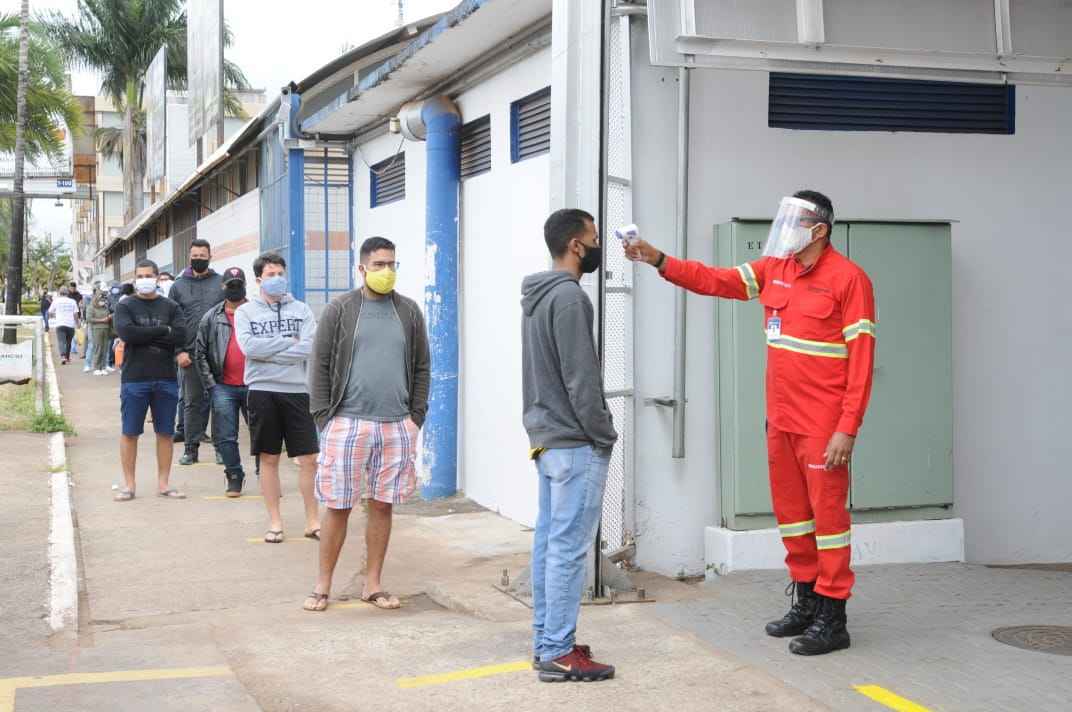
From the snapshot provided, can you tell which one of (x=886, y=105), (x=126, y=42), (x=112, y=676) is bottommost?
(x=112, y=676)

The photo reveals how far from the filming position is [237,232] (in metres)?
19.1

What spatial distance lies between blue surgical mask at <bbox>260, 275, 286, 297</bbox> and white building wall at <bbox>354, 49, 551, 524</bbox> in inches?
65.3

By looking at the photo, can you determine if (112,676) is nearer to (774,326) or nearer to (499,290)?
(774,326)

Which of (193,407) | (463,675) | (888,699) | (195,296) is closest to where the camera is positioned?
(888,699)

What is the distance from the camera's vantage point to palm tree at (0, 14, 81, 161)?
113 feet

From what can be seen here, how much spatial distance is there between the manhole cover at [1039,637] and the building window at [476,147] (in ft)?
17.5

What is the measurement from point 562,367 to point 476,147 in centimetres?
527

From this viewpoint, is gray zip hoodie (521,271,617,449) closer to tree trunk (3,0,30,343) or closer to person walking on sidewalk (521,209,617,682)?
person walking on sidewalk (521,209,617,682)

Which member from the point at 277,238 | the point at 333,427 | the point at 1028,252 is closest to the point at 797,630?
the point at 333,427

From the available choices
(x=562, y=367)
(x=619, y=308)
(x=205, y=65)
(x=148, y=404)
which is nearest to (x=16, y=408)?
(x=148, y=404)

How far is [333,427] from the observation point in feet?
21.2

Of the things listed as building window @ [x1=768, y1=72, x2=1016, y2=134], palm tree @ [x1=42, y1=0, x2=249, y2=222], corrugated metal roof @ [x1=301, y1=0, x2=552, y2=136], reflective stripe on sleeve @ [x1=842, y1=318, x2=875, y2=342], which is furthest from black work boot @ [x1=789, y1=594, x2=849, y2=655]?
palm tree @ [x1=42, y1=0, x2=249, y2=222]

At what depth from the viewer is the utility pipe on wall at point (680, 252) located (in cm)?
687

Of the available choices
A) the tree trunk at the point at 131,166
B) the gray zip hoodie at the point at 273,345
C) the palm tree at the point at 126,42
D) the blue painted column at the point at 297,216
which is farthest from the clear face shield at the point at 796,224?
the tree trunk at the point at 131,166
